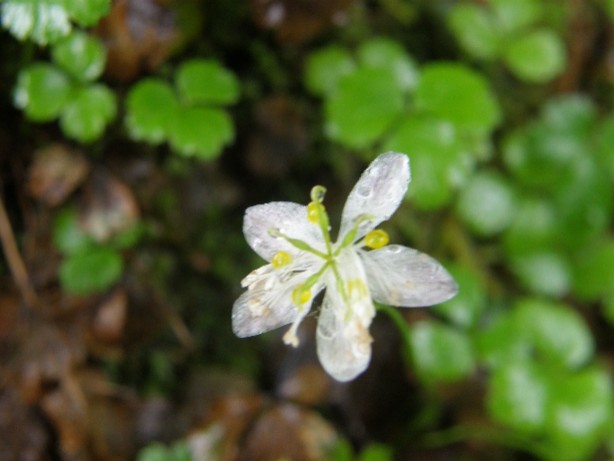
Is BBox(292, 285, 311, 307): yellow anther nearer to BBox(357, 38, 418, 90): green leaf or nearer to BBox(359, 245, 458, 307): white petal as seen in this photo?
BBox(359, 245, 458, 307): white petal

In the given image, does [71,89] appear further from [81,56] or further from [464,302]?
[464,302]

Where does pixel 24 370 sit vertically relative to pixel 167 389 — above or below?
above

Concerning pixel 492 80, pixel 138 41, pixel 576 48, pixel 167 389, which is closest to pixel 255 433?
pixel 167 389

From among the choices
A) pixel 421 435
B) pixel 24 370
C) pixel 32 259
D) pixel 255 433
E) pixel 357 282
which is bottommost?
pixel 421 435

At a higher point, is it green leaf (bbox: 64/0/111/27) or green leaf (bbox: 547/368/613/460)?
green leaf (bbox: 64/0/111/27)

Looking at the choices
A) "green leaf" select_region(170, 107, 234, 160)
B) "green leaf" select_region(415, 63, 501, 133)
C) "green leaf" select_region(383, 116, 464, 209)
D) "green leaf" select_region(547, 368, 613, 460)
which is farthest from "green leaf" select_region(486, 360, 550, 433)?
"green leaf" select_region(170, 107, 234, 160)

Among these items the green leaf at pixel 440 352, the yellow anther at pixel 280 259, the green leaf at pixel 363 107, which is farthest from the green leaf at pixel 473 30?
the yellow anther at pixel 280 259

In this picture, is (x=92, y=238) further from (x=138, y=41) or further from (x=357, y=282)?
(x=357, y=282)

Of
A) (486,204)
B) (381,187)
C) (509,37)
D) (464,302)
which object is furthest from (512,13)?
(381,187)
